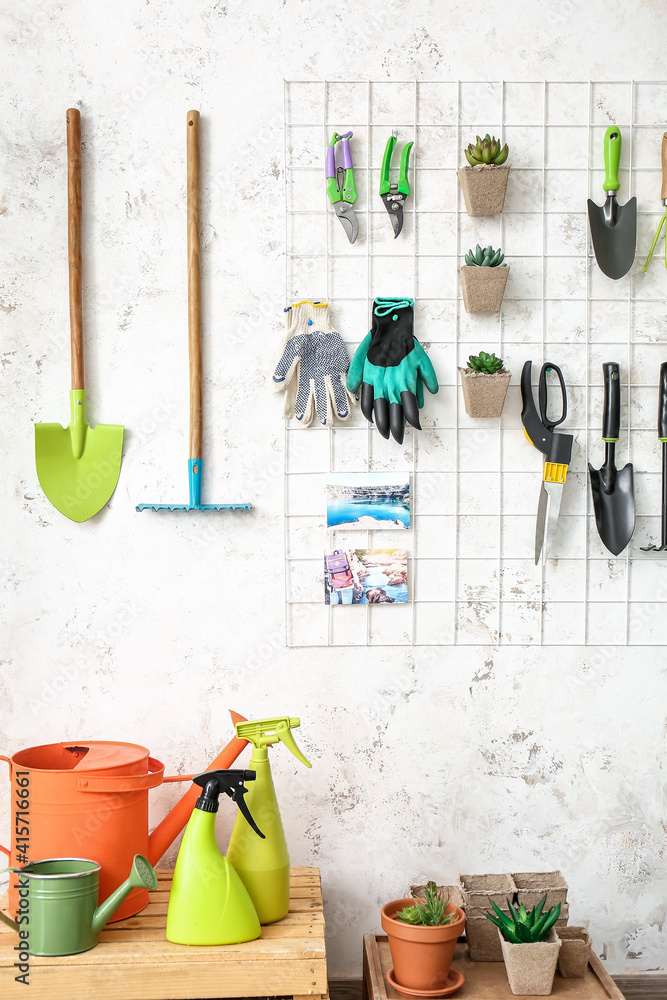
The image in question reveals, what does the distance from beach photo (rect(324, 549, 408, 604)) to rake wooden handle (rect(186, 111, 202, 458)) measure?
38cm

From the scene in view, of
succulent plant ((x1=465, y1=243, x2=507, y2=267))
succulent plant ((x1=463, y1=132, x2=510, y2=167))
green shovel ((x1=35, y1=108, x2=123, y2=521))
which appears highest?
succulent plant ((x1=463, y1=132, x2=510, y2=167))

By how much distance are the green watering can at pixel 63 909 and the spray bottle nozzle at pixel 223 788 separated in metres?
0.14

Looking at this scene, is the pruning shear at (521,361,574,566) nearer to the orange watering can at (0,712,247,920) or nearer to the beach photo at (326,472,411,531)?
the beach photo at (326,472,411,531)

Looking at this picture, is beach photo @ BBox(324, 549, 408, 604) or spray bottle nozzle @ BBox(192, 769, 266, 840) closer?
spray bottle nozzle @ BBox(192, 769, 266, 840)

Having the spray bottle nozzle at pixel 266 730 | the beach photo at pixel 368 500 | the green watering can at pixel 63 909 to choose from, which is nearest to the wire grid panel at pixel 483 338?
the beach photo at pixel 368 500

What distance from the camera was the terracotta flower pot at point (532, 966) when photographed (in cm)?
136

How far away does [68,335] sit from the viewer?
1.67m

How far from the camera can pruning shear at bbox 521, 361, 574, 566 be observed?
1.64m

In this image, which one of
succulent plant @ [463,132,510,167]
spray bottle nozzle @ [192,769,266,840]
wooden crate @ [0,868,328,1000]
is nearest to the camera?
wooden crate @ [0,868,328,1000]

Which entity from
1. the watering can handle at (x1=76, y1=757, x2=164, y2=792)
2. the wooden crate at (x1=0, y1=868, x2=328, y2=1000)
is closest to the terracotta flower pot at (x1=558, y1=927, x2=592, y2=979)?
the wooden crate at (x1=0, y1=868, x2=328, y2=1000)

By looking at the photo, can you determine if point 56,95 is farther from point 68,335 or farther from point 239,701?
point 239,701

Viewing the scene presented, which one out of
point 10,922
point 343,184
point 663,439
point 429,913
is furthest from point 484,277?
point 10,922

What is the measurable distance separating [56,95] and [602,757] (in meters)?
1.85

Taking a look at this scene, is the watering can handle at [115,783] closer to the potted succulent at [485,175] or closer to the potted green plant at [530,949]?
the potted green plant at [530,949]
